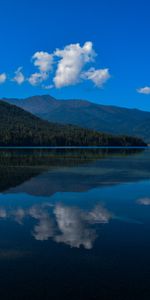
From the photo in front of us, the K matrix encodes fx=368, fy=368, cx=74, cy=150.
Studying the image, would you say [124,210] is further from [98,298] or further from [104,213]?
[98,298]

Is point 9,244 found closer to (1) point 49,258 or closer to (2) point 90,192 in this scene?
(1) point 49,258

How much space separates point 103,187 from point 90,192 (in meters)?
3.73

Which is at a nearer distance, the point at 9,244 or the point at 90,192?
the point at 9,244

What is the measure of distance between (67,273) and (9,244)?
4746mm

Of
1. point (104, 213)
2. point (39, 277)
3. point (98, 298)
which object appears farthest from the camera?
point (104, 213)

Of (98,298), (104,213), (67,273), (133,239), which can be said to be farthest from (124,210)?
(98,298)

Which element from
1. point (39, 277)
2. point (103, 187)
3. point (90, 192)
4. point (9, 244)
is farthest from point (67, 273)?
point (103, 187)

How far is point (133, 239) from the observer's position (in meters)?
19.0

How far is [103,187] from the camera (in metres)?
39.1

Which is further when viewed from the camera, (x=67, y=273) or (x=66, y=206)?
(x=66, y=206)

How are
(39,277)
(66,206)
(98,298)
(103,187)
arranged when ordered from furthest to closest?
1. (103,187)
2. (66,206)
3. (39,277)
4. (98,298)

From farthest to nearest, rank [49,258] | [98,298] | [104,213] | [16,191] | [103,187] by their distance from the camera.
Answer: [103,187], [16,191], [104,213], [49,258], [98,298]

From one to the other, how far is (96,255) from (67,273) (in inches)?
99.3

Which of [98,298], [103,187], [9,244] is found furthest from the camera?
[103,187]
